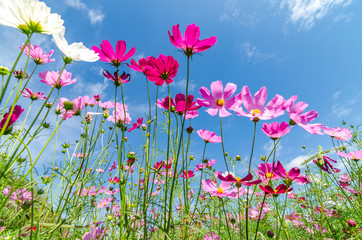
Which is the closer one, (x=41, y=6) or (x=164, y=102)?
(x=41, y=6)

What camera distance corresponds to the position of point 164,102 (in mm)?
907

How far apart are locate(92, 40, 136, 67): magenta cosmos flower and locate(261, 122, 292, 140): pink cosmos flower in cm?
54

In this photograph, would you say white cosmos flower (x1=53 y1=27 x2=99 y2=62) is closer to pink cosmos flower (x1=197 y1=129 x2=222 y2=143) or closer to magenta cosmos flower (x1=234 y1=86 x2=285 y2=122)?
magenta cosmos flower (x1=234 y1=86 x2=285 y2=122)

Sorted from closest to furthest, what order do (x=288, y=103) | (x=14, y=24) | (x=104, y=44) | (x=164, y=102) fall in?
(x=14, y=24), (x=288, y=103), (x=104, y=44), (x=164, y=102)

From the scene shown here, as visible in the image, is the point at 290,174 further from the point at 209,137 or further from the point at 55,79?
the point at 55,79

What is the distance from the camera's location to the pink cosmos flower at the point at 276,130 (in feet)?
1.86

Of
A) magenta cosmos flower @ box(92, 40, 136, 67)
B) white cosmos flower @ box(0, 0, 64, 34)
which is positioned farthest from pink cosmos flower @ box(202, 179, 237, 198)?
white cosmos flower @ box(0, 0, 64, 34)

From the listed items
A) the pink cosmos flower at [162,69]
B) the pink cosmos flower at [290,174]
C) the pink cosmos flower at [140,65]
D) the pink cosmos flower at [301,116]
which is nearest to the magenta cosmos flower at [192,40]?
the pink cosmos flower at [162,69]

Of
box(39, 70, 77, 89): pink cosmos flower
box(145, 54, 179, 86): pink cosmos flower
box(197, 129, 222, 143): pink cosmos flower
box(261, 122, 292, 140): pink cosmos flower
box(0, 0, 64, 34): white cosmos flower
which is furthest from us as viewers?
box(197, 129, 222, 143): pink cosmos flower

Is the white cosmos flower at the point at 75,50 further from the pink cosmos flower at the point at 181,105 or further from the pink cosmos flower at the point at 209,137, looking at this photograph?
the pink cosmos flower at the point at 209,137

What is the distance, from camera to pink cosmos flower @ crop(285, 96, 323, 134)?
610 mm

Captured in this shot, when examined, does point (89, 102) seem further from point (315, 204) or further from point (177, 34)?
point (315, 204)

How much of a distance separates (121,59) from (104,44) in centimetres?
8

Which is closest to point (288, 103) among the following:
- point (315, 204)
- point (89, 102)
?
point (89, 102)
